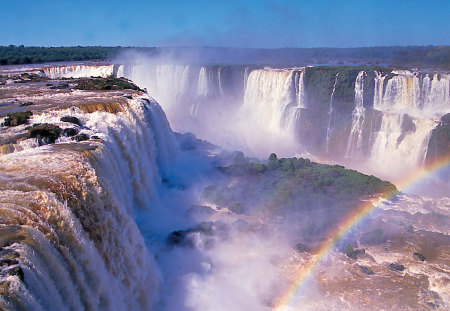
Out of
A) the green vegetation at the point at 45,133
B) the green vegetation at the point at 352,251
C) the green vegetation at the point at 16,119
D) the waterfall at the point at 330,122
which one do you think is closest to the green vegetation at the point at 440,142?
the waterfall at the point at 330,122

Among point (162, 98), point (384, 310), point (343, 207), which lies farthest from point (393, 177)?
point (162, 98)

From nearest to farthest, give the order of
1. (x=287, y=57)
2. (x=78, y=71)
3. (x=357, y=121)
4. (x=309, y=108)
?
(x=357, y=121) < (x=309, y=108) < (x=78, y=71) < (x=287, y=57)

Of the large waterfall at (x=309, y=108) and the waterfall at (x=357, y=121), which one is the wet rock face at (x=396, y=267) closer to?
the large waterfall at (x=309, y=108)

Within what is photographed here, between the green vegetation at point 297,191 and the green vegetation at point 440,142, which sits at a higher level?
the green vegetation at point 440,142

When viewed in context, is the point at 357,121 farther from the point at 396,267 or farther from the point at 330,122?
the point at 396,267

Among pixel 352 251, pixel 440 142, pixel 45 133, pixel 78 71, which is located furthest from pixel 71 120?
pixel 78 71

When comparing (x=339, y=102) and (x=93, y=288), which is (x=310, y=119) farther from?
(x=93, y=288)
